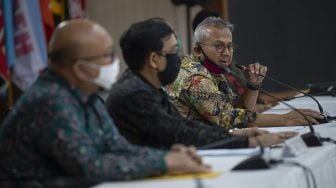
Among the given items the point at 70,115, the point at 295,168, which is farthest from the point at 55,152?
the point at 295,168

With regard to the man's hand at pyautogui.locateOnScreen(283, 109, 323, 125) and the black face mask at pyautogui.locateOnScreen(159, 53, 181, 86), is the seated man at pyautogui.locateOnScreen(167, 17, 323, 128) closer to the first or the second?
the man's hand at pyautogui.locateOnScreen(283, 109, 323, 125)

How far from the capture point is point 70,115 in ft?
5.46

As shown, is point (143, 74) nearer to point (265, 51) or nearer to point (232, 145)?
point (232, 145)

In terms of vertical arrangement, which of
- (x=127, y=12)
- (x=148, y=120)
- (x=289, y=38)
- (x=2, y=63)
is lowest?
(x=289, y=38)

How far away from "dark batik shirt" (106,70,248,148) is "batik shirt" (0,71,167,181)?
1.32 feet

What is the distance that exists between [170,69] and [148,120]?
0.69 feet

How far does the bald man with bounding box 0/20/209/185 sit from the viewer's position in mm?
1641

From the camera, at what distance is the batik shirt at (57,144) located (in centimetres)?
163

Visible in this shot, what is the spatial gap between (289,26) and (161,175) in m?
4.34

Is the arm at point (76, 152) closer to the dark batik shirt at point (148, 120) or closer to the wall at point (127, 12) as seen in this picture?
the dark batik shirt at point (148, 120)

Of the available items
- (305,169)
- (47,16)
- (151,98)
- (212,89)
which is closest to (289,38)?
(47,16)

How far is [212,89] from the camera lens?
2.82m

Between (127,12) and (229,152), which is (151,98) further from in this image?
(127,12)

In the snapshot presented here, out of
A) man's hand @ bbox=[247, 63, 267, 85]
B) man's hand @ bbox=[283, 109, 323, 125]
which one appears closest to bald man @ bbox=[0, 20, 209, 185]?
man's hand @ bbox=[283, 109, 323, 125]
